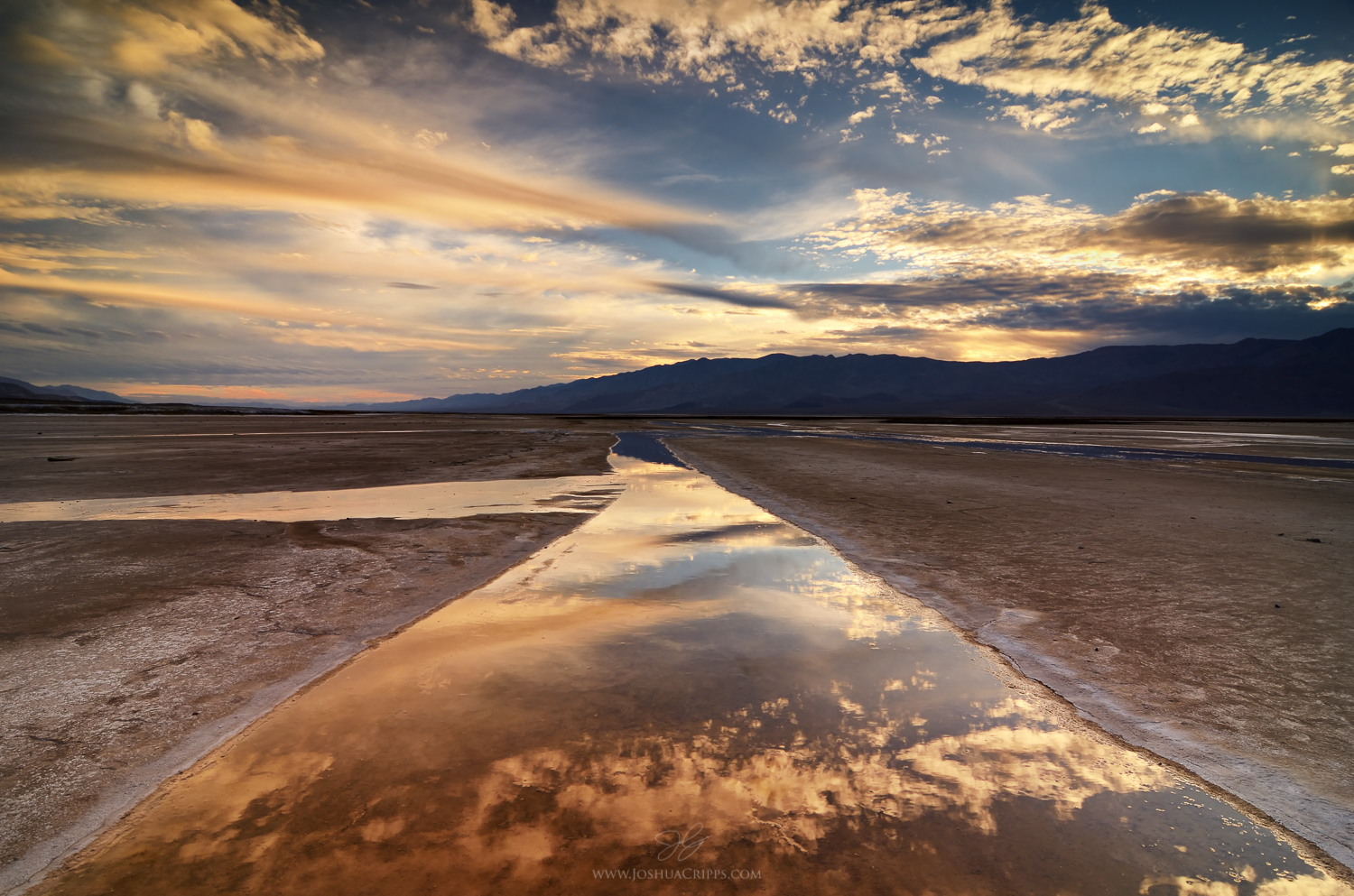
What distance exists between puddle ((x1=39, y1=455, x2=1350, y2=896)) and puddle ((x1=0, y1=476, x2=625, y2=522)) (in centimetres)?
833

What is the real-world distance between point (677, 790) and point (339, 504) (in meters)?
13.7

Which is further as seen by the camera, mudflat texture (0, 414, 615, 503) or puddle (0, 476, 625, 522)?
mudflat texture (0, 414, 615, 503)

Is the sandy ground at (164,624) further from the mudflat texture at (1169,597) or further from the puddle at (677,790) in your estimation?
the mudflat texture at (1169,597)

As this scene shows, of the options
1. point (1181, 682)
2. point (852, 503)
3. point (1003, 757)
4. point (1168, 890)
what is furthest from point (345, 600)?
point (852, 503)

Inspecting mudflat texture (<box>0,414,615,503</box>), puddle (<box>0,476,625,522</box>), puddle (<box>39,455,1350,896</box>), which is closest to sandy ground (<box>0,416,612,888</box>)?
puddle (<box>39,455,1350,896</box>)

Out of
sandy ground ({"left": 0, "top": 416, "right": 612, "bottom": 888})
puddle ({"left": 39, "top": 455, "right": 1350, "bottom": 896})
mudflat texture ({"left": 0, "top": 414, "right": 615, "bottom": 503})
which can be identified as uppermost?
puddle ({"left": 39, "top": 455, "right": 1350, "bottom": 896})

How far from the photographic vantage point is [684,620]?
22.2ft

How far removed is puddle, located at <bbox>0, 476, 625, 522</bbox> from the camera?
1265 centimetres

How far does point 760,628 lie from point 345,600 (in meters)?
5.12

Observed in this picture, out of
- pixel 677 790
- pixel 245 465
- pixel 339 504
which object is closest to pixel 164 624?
pixel 677 790

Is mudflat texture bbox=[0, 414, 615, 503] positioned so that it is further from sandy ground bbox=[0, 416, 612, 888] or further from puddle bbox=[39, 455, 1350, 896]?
puddle bbox=[39, 455, 1350, 896]

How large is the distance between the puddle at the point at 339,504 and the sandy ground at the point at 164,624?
0.92 m

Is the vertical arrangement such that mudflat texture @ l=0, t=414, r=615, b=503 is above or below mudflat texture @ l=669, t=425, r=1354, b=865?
below

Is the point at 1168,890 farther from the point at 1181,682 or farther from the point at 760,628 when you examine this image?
the point at 760,628
